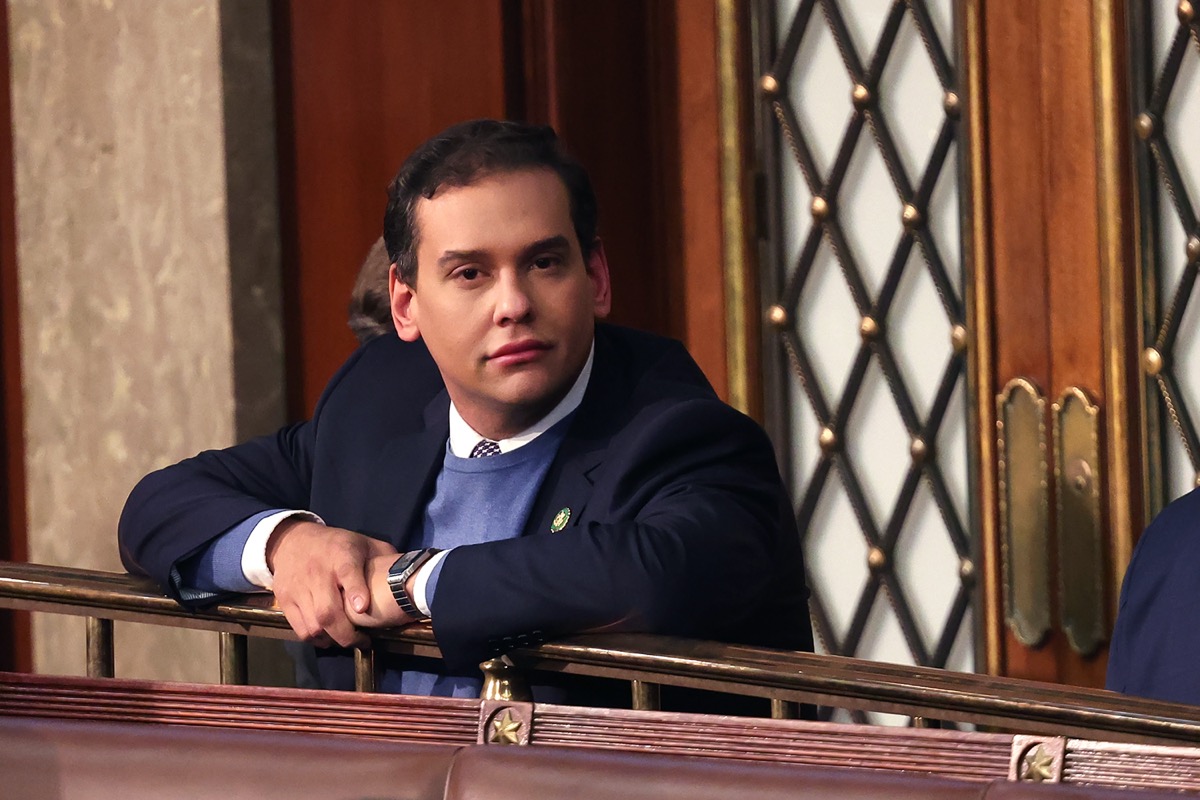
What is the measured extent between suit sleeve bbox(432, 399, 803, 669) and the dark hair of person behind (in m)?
1.01

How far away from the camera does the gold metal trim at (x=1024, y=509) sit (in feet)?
9.36

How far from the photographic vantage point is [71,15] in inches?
129

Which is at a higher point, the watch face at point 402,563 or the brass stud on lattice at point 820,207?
the brass stud on lattice at point 820,207

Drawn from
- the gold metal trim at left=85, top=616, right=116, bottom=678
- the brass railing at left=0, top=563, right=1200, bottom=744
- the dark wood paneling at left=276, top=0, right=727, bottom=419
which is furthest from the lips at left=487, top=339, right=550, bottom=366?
the dark wood paneling at left=276, top=0, right=727, bottom=419

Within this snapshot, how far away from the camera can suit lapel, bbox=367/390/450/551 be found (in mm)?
1950

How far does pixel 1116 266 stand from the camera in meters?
2.76

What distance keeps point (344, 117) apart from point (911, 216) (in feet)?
3.27

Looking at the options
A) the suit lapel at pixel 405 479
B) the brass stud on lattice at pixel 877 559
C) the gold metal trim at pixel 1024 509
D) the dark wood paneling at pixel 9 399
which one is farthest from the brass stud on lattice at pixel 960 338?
the dark wood paneling at pixel 9 399

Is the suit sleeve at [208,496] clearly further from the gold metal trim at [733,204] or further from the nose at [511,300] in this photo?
the gold metal trim at [733,204]

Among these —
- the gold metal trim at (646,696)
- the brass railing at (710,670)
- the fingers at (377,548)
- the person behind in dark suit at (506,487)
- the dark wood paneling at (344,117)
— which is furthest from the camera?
the dark wood paneling at (344,117)

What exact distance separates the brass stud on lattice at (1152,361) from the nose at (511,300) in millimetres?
1291

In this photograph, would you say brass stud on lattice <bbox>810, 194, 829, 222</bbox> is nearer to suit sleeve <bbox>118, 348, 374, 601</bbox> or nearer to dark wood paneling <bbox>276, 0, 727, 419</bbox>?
dark wood paneling <bbox>276, 0, 727, 419</bbox>

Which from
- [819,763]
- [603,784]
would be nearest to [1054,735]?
[819,763]

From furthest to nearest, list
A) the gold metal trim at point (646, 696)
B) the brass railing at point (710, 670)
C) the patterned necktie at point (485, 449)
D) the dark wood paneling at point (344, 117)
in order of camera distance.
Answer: the dark wood paneling at point (344, 117) → the patterned necktie at point (485, 449) → the gold metal trim at point (646, 696) → the brass railing at point (710, 670)
